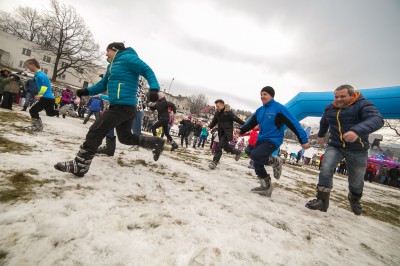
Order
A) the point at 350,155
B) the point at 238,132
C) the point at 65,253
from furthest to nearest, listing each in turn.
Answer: the point at 238,132
the point at 350,155
the point at 65,253

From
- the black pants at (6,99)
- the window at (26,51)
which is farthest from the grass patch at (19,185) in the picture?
the window at (26,51)

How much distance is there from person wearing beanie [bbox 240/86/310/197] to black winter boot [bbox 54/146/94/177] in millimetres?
2520

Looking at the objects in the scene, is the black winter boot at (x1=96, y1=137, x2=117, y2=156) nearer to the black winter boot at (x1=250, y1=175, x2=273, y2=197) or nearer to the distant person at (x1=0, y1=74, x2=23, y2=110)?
the black winter boot at (x1=250, y1=175, x2=273, y2=197)

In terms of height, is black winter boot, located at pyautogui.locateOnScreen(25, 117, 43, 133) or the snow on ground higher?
black winter boot, located at pyautogui.locateOnScreen(25, 117, 43, 133)

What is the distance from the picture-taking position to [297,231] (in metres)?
2.26

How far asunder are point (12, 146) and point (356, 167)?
5.28 meters

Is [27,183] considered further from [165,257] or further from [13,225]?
[165,257]

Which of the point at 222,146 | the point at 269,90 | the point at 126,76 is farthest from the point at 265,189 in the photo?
the point at 126,76

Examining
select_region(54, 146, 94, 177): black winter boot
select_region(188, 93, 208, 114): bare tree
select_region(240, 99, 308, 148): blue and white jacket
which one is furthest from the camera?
select_region(188, 93, 208, 114): bare tree

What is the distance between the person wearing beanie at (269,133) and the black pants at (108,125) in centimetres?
212

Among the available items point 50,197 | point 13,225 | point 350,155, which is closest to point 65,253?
point 13,225

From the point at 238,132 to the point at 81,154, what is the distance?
131 inches

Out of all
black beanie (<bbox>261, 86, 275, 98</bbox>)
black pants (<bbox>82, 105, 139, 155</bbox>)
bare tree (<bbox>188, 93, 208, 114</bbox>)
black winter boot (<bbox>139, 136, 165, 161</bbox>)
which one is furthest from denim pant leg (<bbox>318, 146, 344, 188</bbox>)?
bare tree (<bbox>188, 93, 208, 114</bbox>)

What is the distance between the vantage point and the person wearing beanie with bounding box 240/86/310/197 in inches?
145
